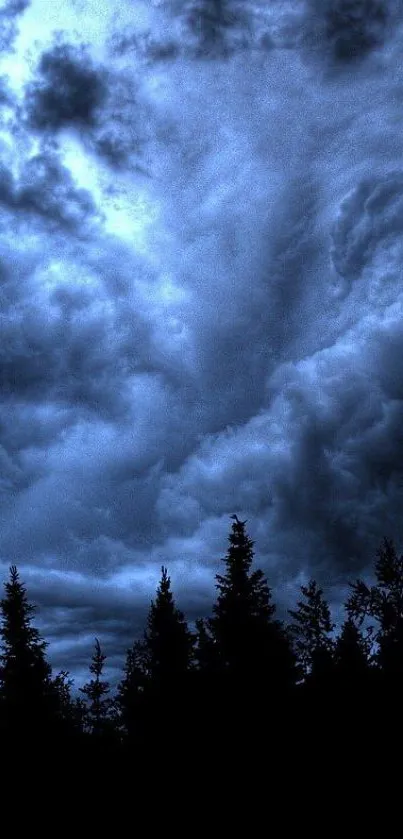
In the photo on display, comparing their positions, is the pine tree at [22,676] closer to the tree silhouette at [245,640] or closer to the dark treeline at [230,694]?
the dark treeline at [230,694]

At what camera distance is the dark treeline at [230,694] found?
23.2 metres

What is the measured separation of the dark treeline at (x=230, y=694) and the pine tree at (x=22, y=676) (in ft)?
0.15

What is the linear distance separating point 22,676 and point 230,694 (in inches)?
411

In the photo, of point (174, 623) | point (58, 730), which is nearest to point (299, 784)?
point (174, 623)

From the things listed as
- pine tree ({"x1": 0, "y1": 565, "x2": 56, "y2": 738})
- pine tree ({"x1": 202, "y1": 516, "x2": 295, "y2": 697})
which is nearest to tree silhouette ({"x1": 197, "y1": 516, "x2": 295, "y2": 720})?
pine tree ({"x1": 202, "y1": 516, "x2": 295, "y2": 697})

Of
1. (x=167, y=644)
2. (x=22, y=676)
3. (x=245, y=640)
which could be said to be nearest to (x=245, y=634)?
(x=245, y=640)

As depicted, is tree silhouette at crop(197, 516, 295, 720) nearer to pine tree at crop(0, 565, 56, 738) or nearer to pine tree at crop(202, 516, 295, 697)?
pine tree at crop(202, 516, 295, 697)

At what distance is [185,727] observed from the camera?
26.0m

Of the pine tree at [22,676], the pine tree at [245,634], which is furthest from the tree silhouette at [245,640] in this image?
the pine tree at [22,676]

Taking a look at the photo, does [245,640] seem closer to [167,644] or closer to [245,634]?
[245,634]

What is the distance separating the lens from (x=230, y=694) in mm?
24609

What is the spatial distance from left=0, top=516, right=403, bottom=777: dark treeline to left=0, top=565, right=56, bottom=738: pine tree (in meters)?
0.05

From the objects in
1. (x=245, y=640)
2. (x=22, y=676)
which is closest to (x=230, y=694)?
(x=245, y=640)

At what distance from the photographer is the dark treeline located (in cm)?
2316
